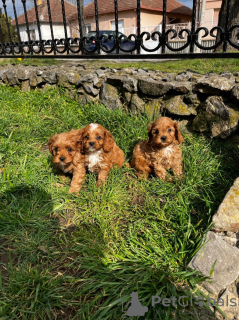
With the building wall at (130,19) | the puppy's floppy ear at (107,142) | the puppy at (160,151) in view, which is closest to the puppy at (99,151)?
the puppy's floppy ear at (107,142)

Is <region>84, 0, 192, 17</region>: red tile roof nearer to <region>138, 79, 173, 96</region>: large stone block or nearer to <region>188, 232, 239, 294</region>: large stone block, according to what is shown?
<region>138, 79, 173, 96</region>: large stone block

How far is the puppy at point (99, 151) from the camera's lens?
3.15 metres

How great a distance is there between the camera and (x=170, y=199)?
122 inches

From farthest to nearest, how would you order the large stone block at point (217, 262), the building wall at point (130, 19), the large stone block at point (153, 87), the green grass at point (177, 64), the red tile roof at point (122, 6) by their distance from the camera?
1. the building wall at point (130, 19)
2. the red tile roof at point (122, 6)
3. the green grass at point (177, 64)
4. the large stone block at point (153, 87)
5. the large stone block at point (217, 262)

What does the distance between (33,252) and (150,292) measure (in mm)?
1300

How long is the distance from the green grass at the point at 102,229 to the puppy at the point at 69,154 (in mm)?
174

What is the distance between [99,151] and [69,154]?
1.40 feet

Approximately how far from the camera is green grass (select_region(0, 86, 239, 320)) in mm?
1982

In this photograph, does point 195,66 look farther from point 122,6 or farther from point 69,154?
point 122,6

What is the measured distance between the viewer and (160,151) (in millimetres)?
3328

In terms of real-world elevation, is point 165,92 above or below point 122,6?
below

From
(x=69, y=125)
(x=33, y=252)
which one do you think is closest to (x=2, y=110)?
(x=69, y=125)

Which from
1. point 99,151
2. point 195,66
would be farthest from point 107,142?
point 195,66

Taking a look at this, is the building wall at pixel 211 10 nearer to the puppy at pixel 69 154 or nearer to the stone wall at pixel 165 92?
the stone wall at pixel 165 92
